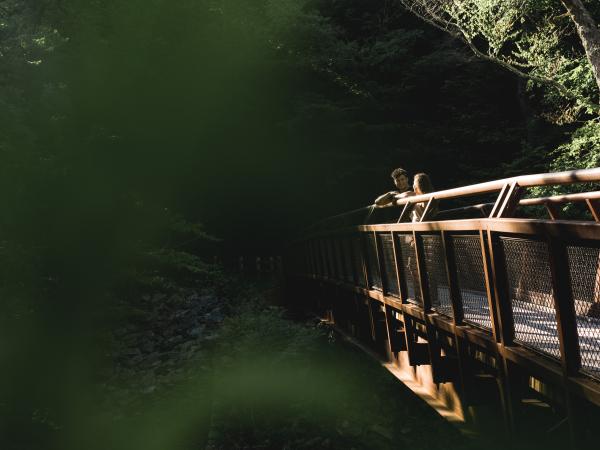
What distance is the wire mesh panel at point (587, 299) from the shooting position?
308cm

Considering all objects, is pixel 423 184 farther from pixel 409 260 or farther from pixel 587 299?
pixel 587 299

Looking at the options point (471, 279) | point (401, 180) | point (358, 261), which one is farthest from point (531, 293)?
point (358, 261)

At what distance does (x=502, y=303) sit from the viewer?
13.4ft

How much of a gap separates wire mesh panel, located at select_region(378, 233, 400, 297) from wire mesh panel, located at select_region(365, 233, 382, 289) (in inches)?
19.9

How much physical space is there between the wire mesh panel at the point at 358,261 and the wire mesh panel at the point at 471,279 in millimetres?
3589

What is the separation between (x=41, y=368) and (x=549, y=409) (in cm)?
554

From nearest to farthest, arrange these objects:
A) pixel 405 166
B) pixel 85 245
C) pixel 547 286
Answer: pixel 547 286
pixel 85 245
pixel 405 166

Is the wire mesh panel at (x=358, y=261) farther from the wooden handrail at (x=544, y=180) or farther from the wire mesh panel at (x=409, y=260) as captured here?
the wooden handrail at (x=544, y=180)

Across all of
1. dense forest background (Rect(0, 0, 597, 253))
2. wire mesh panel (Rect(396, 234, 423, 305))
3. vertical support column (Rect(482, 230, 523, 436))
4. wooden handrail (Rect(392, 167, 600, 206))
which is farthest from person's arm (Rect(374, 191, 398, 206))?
dense forest background (Rect(0, 0, 597, 253))

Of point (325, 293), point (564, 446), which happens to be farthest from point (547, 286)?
point (325, 293)

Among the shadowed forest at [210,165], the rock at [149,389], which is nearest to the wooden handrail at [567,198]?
the shadowed forest at [210,165]

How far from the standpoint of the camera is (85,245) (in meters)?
8.12

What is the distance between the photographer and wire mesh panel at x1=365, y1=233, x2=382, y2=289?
8.09 m

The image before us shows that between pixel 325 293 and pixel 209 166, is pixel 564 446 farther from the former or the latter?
pixel 209 166
